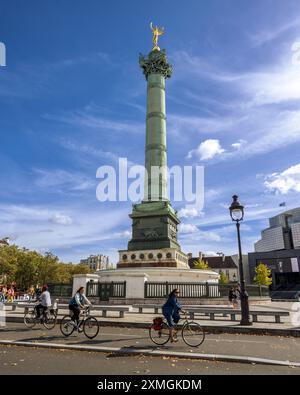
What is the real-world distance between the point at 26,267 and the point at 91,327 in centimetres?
5317

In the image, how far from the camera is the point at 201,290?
24.9m

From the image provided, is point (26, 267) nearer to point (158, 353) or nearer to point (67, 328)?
point (67, 328)

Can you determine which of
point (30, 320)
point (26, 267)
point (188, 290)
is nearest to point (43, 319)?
point (30, 320)

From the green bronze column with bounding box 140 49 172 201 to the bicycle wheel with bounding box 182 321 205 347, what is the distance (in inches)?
1087

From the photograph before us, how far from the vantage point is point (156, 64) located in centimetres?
4309

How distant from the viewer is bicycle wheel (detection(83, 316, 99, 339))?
11.3m

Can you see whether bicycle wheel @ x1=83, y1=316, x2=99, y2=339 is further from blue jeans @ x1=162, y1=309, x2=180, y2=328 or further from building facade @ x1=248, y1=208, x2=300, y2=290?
building facade @ x1=248, y1=208, x2=300, y2=290

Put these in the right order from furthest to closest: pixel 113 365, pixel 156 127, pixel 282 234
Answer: pixel 282 234 < pixel 156 127 < pixel 113 365

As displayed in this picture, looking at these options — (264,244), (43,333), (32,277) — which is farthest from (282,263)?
(43,333)

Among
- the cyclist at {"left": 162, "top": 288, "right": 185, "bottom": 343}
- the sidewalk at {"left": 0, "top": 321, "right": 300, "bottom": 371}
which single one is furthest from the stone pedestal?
the cyclist at {"left": 162, "top": 288, "right": 185, "bottom": 343}

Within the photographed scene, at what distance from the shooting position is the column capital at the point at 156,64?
43.0m

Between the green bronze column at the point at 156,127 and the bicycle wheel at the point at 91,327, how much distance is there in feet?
86.9
